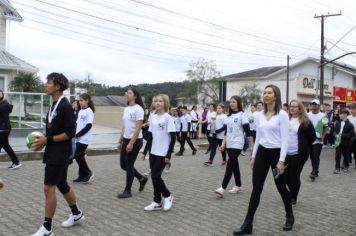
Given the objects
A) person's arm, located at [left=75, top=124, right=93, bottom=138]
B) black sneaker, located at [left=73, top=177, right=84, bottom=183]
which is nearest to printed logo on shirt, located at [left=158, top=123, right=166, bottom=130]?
person's arm, located at [left=75, top=124, right=93, bottom=138]

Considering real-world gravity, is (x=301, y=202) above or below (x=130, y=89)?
below

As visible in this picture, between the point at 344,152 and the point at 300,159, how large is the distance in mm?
5557

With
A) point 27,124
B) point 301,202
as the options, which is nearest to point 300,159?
point 301,202

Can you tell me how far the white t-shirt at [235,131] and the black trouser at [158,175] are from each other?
191 cm

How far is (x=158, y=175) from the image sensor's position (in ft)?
22.6

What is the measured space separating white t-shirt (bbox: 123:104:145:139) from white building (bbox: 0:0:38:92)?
19032 mm

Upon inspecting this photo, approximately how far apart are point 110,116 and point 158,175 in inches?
1026

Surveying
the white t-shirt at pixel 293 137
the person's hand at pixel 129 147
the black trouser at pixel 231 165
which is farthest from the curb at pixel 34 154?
the white t-shirt at pixel 293 137

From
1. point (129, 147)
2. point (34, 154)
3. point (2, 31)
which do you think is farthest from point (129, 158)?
point (2, 31)

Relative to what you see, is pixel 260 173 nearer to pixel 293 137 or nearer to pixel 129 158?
pixel 293 137

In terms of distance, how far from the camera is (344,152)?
12695mm

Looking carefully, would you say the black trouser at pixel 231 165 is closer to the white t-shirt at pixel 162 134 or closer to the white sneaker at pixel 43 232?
the white t-shirt at pixel 162 134

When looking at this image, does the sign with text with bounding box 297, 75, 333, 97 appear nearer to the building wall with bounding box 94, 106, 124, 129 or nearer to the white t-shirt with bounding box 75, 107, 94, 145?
the building wall with bounding box 94, 106, 124, 129

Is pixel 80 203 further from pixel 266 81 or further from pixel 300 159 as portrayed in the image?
pixel 266 81
